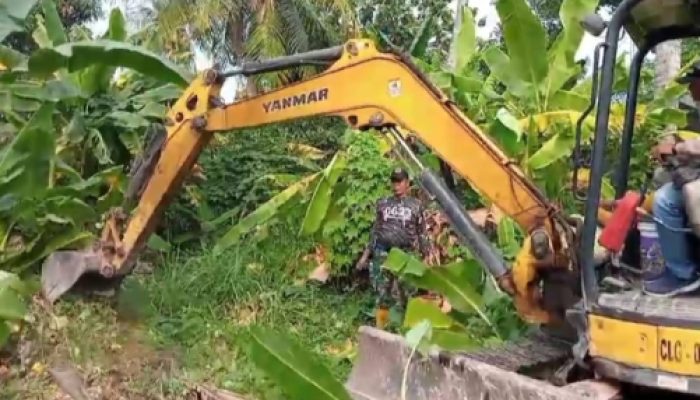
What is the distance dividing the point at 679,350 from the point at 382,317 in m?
4.35

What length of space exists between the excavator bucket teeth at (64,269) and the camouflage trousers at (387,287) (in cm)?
227

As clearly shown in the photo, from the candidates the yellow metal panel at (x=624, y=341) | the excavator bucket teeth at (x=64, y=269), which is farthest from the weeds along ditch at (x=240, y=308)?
the yellow metal panel at (x=624, y=341)

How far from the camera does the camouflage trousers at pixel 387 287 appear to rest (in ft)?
26.7

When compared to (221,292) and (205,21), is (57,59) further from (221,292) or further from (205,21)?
(205,21)

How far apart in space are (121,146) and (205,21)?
8406 mm

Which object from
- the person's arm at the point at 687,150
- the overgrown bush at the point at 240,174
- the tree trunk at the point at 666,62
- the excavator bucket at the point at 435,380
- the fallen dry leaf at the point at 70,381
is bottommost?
the fallen dry leaf at the point at 70,381

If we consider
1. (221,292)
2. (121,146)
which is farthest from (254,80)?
(221,292)

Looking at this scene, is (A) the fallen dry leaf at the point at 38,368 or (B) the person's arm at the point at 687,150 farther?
(A) the fallen dry leaf at the point at 38,368

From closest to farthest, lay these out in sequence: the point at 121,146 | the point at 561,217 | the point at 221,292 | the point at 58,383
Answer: the point at 561,217 → the point at 58,383 → the point at 221,292 → the point at 121,146

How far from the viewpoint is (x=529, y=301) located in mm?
5078

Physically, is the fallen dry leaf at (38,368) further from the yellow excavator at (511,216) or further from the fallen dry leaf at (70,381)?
the yellow excavator at (511,216)

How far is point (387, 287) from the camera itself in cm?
823

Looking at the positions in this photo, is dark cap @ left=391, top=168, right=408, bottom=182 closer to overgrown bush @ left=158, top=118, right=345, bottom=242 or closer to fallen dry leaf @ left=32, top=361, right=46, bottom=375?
overgrown bush @ left=158, top=118, right=345, bottom=242

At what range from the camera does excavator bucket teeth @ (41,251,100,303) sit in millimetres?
7082
